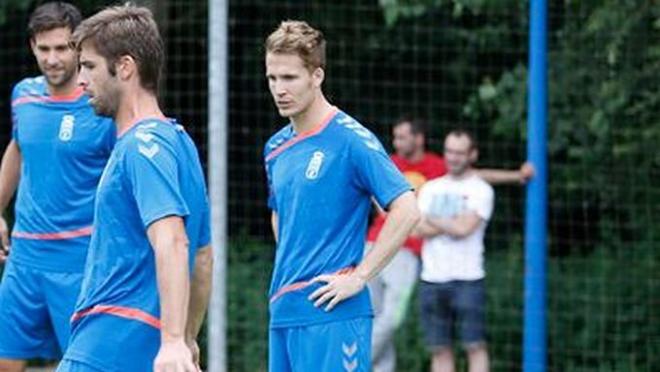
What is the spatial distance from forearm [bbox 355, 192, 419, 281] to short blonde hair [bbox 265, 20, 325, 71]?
63 cm

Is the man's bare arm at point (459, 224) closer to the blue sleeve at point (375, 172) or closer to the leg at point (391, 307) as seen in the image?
the leg at point (391, 307)

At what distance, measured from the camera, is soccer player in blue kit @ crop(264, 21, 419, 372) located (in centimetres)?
693

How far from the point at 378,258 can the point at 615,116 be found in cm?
401

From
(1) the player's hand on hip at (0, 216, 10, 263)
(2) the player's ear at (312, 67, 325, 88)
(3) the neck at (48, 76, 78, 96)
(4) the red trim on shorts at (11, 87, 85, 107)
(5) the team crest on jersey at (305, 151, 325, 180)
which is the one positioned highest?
(3) the neck at (48, 76, 78, 96)

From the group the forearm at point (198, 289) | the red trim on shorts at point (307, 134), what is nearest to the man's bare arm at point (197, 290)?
the forearm at point (198, 289)

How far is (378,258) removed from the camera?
22.3 feet

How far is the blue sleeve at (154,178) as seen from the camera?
17.1 ft

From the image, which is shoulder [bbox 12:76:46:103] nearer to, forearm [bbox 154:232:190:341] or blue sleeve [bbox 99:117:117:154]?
blue sleeve [bbox 99:117:117:154]

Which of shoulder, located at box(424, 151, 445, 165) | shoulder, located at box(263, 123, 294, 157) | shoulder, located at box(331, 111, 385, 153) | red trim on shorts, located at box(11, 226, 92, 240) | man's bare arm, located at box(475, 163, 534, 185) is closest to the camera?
shoulder, located at box(331, 111, 385, 153)

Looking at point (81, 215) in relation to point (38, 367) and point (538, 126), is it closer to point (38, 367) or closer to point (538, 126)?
point (538, 126)

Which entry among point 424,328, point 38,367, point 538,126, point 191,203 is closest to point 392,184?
point 191,203

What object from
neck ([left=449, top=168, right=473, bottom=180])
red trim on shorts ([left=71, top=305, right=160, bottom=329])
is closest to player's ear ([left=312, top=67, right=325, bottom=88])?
red trim on shorts ([left=71, top=305, right=160, bottom=329])

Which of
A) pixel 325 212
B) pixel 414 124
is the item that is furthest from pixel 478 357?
pixel 325 212

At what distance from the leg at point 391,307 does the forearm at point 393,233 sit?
3757mm
